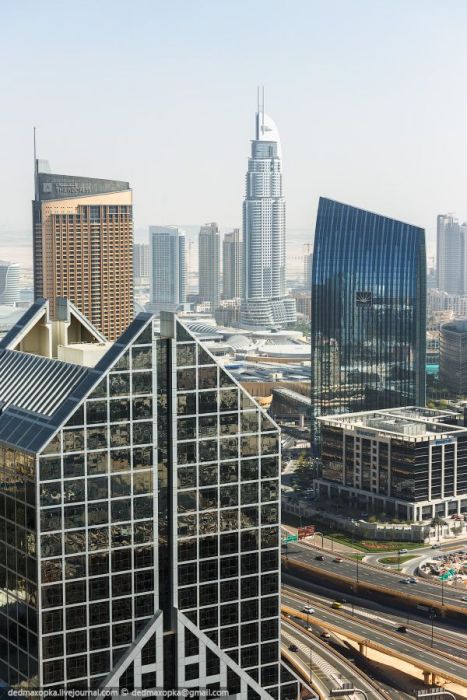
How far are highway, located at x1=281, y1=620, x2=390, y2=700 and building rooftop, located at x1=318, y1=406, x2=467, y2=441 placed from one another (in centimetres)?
4471

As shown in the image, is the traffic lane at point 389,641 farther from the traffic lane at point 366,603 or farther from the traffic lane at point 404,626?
the traffic lane at point 366,603

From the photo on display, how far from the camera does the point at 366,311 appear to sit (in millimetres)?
157250

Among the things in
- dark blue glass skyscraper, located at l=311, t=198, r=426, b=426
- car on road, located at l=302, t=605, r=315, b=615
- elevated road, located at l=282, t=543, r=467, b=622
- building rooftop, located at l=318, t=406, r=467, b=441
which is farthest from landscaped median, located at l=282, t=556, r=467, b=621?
dark blue glass skyscraper, located at l=311, t=198, r=426, b=426

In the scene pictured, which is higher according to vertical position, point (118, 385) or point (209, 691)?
point (118, 385)

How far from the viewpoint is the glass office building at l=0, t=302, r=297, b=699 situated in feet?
160

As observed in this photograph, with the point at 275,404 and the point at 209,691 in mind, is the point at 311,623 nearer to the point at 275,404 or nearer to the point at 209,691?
the point at 209,691

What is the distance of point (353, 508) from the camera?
12912cm

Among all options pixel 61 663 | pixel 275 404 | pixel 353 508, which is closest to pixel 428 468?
pixel 353 508

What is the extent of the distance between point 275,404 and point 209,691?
14134 centimetres

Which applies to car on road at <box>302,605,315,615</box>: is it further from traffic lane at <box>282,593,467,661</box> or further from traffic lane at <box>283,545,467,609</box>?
traffic lane at <box>283,545,467,609</box>

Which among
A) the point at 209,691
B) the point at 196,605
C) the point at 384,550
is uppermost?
the point at 196,605

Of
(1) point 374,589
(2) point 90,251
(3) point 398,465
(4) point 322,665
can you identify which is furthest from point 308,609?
(2) point 90,251

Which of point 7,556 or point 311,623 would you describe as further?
point 311,623

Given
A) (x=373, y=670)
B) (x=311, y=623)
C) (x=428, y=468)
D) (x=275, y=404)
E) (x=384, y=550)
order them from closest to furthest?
(x=373, y=670), (x=311, y=623), (x=384, y=550), (x=428, y=468), (x=275, y=404)
